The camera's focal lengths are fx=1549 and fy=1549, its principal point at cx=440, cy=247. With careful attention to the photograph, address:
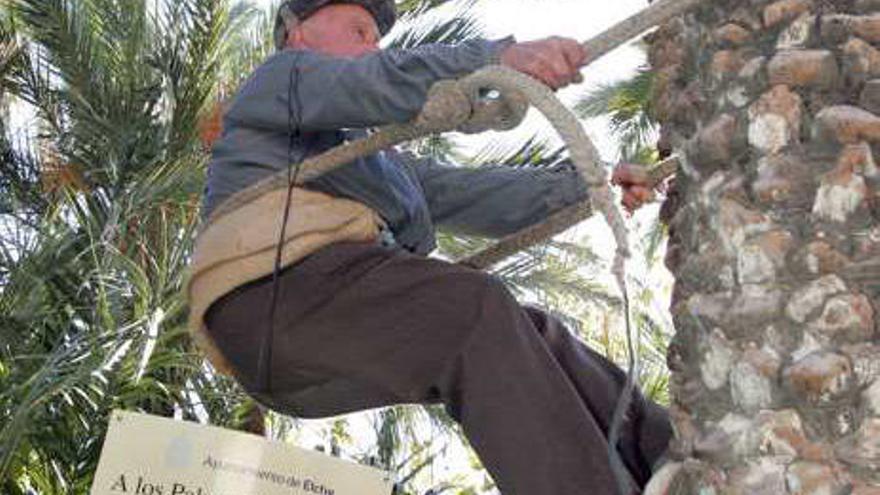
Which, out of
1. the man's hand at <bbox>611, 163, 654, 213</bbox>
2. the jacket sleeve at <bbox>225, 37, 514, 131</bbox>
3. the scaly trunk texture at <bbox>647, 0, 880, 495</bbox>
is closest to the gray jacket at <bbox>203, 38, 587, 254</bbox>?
the jacket sleeve at <bbox>225, 37, 514, 131</bbox>

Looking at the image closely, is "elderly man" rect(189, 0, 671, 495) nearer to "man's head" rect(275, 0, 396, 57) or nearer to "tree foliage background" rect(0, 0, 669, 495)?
"man's head" rect(275, 0, 396, 57)

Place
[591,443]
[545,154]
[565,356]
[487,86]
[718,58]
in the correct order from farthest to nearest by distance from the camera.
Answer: [545,154] < [565,356] < [487,86] < [591,443] < [718,58]

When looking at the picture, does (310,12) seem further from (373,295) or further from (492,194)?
(373,295)

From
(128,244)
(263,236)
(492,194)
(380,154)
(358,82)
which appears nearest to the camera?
(358,82)

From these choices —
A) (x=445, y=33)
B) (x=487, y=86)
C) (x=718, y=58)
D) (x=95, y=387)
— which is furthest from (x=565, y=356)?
(x=445, y=33)

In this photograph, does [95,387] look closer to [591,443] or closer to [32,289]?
[32,289]

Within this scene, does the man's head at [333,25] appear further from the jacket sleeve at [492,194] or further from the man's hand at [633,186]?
the man's hand at [633,186]

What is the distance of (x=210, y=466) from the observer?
275cm

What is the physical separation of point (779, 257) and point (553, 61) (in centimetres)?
59

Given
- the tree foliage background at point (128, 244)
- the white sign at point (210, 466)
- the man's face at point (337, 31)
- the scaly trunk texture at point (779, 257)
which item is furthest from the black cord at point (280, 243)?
the tree foliage background at point (128, 244)

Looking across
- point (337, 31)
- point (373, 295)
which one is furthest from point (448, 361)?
point (337, 31)

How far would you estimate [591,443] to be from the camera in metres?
2.24

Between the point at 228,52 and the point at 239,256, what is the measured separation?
5.19 metres

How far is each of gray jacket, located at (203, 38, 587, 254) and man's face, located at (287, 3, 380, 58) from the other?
180mm
